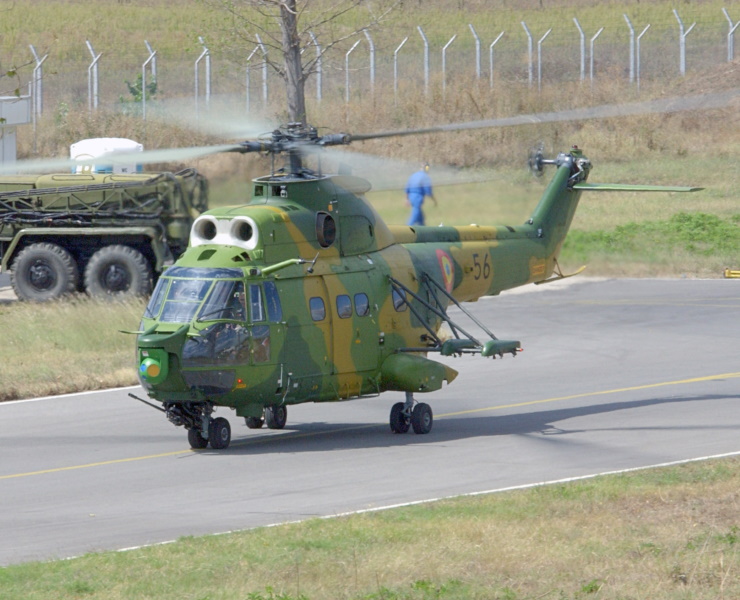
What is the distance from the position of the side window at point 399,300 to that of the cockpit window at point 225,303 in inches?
93.6

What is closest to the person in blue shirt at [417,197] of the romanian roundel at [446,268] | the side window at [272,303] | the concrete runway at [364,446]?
the romanian roundel at [446,268]

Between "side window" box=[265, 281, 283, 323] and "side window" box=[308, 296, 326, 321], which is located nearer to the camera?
"side window" box=[265, 281, 283, 323]

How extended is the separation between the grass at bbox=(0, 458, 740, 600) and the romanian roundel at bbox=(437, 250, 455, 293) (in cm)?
552

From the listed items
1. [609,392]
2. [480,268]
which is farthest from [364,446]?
[609,392]

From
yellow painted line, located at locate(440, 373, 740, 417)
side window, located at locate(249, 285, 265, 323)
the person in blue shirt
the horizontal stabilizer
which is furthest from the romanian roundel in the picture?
side window, located at locate(249, 285, 265, 323)

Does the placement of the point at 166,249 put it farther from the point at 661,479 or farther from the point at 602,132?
the point at 602,132

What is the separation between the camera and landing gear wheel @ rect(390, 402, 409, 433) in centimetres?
1518

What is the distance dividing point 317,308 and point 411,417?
1.88m

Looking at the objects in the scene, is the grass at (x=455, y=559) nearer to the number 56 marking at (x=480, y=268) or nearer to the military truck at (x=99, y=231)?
the number 56 marking at (x=480, y=268)

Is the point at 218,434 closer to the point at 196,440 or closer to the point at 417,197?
the point at 196,440

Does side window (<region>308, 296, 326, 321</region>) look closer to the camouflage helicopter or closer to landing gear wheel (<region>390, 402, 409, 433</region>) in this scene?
the camouflage helicopter

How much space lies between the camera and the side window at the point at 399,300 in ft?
50.6

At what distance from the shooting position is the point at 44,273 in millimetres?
25672

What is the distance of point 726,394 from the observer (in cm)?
1728
